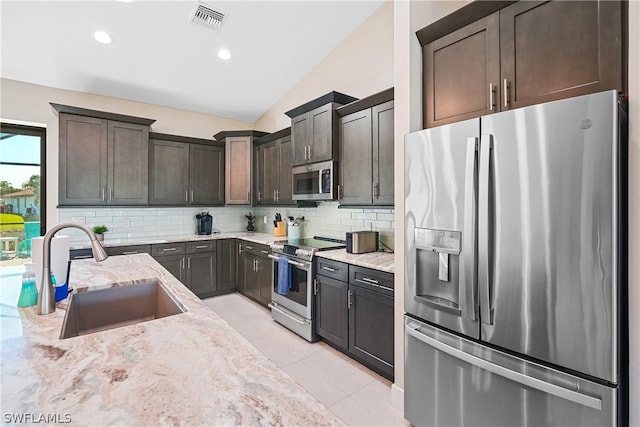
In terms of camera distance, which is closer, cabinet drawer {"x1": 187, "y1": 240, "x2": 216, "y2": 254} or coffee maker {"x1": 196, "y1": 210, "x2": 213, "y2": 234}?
cabinet drawer {"x1": 187, "y1": 240, "x2": 216, "y2": 254}

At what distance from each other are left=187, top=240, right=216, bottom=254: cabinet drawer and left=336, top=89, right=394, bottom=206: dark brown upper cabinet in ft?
7.63

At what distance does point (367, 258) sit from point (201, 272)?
276 centimetres

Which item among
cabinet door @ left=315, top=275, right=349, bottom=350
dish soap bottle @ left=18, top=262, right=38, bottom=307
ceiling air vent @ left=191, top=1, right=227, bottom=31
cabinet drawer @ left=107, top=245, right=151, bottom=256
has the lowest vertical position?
cabinet door @ left=315, top=275, right=349, bottom=350

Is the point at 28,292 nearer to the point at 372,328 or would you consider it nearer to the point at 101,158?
the point at 372,328

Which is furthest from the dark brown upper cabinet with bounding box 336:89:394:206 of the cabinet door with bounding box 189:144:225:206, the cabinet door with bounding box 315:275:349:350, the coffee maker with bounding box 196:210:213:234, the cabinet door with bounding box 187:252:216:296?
the coffee maker with bounding box 196:210:213:234

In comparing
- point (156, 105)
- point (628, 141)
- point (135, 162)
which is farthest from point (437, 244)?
point (156, 105)

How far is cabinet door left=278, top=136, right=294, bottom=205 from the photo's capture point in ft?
13.5

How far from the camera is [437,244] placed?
66.9 inches

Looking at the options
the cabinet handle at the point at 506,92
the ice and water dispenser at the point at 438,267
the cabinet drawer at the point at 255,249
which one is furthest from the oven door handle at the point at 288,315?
the cabinet handle at the point at 506,92

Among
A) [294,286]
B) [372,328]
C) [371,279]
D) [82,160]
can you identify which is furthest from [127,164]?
[372,328]

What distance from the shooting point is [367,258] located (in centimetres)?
269

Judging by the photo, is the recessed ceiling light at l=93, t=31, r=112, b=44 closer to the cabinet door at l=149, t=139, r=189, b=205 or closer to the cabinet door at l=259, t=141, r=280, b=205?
the cabinet door at l=149, t=139, r=189, b=205

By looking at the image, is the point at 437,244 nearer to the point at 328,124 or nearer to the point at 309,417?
the point at 309,417

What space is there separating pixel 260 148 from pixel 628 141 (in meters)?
4.25
